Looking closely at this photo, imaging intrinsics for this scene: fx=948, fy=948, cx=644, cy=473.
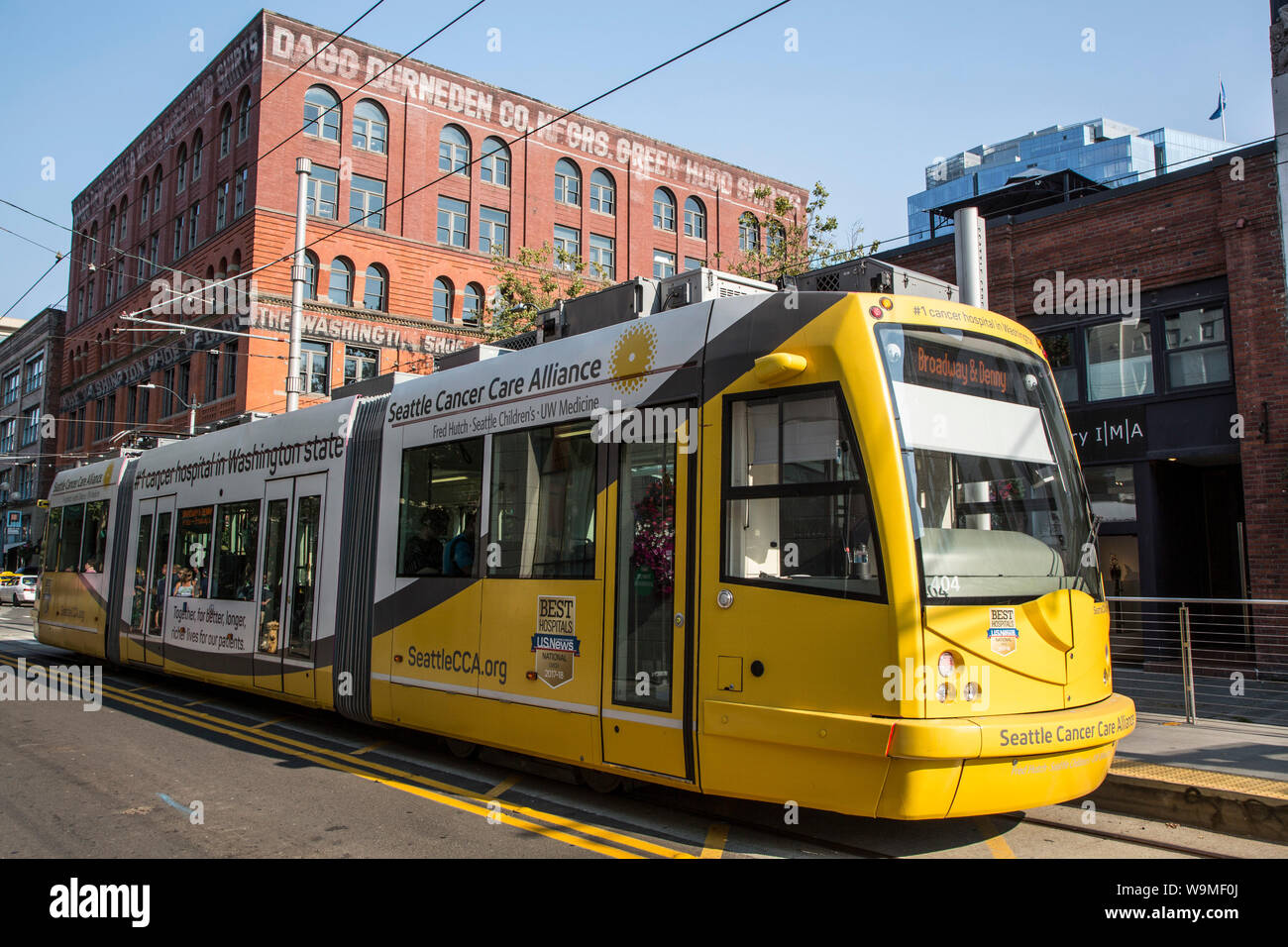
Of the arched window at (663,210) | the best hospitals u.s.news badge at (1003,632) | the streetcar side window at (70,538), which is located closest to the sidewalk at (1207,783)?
the best hospitals u.s.news badge at (1003,632)

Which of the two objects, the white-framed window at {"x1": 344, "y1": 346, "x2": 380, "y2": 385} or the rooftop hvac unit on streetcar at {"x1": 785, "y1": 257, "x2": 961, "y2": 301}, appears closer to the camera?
the rooftop hvac unit on streetcar at {"x1": 785, "y1": 257, "x2": 961, "y2": 301}

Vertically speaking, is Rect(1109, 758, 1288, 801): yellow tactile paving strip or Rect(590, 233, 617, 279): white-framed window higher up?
Rect(590, 233, 617, 279): white-framed window

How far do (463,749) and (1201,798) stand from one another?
5.97 meters

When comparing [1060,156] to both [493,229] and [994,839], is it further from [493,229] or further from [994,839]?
[994,839]

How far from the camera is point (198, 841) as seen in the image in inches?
244

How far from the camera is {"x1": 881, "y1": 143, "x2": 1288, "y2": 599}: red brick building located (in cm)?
1348

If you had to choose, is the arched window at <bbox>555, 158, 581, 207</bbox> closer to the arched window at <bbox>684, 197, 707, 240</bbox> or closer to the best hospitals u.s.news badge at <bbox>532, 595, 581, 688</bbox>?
the arched window at <bbox>684, 197, 707, 240</bbox>

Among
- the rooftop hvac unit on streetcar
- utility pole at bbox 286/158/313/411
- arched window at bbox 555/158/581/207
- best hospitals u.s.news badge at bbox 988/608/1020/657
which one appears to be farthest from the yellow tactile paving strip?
arched window at bbox 555/158/581/207

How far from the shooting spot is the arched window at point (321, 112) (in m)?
40.7

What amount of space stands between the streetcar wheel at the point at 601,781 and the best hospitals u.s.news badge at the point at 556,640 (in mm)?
810

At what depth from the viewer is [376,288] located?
42250 millimetres

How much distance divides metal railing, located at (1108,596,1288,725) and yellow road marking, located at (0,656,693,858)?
20.8 feet

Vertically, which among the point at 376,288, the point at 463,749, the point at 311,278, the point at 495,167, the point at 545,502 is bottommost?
the point at 463,749

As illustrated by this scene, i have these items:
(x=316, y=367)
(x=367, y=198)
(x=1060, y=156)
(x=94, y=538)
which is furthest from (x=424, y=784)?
(x=1060, y=156)
